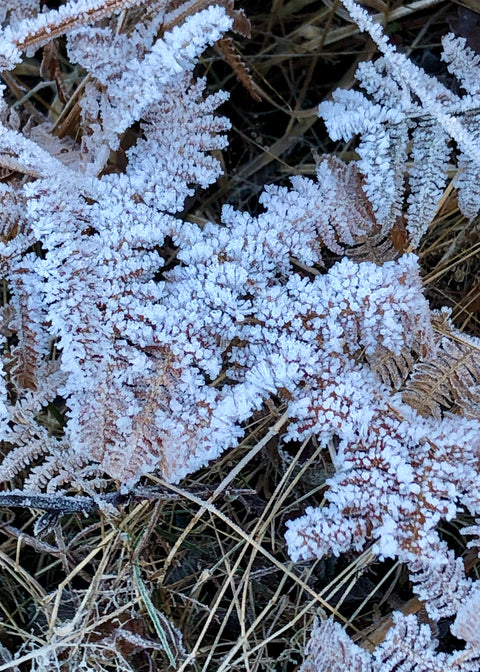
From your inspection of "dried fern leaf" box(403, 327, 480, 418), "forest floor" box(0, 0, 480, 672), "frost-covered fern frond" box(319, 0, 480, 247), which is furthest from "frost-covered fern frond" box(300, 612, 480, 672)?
"frost-covered fern frond" box(319, 0, 480, 247)

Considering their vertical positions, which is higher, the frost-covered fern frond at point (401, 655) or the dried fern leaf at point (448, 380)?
the dried fern leaf at point (448, 380)

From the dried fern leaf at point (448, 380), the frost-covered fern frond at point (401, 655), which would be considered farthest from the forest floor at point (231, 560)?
the dried fern leaf at point (448, 380)

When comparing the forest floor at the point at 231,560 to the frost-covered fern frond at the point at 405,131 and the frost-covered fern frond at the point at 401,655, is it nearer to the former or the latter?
the frost-covered fern frond at the point at 401,655

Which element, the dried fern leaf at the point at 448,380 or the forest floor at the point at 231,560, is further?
the forest floor at the point at 231,560

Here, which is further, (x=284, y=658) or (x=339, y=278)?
(x=284, y=658)

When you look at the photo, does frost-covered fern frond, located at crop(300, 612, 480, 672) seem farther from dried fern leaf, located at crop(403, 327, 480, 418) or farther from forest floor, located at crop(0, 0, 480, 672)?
dried fern leaf, located at crop(403, 327, 480, 418)

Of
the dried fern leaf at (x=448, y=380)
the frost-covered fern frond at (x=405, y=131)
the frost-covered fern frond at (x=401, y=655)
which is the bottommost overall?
the frost-covered fern frond at (x=401, y=655)

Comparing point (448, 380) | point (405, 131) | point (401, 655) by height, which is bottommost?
point (401, 655)

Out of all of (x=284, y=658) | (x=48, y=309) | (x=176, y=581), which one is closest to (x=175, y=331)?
(x=48, y=309)

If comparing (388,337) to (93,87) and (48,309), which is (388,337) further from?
(93,87)

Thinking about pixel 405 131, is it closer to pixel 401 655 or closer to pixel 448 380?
pixel 448 380

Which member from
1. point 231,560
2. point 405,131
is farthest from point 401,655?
point 405,131
